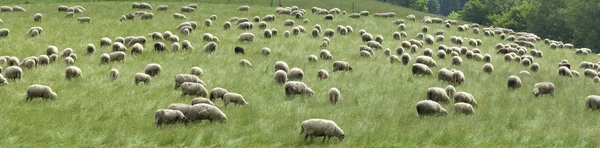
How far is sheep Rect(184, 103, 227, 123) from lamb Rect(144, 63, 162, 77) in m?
7.49

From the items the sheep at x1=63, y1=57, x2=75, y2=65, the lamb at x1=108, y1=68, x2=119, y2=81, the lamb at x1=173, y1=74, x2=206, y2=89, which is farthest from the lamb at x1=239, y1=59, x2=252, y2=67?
the sheep at x1=63, y1=57, x2=75, y2=65

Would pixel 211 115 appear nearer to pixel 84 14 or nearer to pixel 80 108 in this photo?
pixel 80 108

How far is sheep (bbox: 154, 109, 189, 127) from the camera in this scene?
14.1 meters

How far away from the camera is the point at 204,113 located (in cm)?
1448

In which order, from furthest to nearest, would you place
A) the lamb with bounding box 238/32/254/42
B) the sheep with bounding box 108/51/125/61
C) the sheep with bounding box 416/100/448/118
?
the lamb with bounding box 238/32/254/42, the sheep with bounding box 108/51/125/61, the sheep with bounding box 416/100/448/118

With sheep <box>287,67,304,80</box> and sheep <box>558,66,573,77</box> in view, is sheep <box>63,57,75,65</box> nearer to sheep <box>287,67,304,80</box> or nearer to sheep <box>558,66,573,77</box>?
sheep <box>287,67,304,80</box>

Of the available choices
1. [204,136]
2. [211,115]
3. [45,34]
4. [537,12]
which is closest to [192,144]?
[204,136]

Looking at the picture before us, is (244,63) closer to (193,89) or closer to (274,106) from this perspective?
(193,89)

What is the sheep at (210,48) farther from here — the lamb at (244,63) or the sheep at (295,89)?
the sheep at (295,89)

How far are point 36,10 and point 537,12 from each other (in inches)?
2648

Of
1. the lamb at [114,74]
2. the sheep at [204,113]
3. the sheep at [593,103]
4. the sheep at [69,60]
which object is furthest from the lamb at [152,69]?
the sheep at [593,103]

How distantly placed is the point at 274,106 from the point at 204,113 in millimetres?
2848

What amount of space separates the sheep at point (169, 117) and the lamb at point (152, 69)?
24.8 feet

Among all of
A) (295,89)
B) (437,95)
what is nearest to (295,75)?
(295,89)
